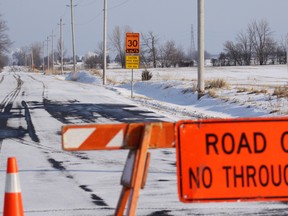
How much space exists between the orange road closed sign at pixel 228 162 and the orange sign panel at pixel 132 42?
75.9 ft

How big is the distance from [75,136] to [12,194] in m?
1.12

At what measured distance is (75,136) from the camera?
5504 mm

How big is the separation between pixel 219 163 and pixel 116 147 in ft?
3.08

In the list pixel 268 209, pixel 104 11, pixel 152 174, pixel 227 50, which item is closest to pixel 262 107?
pixel 152 174

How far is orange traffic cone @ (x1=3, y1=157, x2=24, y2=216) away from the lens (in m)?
6.18

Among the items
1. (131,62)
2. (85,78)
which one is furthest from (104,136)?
(85,78)

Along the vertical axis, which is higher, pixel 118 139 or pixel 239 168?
pixel 118 139

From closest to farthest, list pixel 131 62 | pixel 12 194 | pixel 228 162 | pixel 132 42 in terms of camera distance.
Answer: pixel 228 162 < pixel 12 194 < pixel 132 42 < pixel 131 62

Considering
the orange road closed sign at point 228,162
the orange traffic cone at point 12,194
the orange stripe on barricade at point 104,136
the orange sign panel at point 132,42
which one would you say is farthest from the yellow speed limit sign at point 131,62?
the orange stripe on barricade at point 104,136

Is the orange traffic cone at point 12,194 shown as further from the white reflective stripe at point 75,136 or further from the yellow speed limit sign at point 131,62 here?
the yellow speed limit sign at point 131,62

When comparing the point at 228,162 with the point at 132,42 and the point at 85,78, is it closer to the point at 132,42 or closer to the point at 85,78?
the point at 132,42

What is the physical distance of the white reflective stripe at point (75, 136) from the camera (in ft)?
18.0

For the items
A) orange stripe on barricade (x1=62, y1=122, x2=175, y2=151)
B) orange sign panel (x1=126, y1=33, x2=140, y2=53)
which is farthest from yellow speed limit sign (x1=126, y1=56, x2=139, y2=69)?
orange stripe on barricade (x1=62, y1=122, x2=175, y2=151)

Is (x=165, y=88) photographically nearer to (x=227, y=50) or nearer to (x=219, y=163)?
(x=219, y=163)
